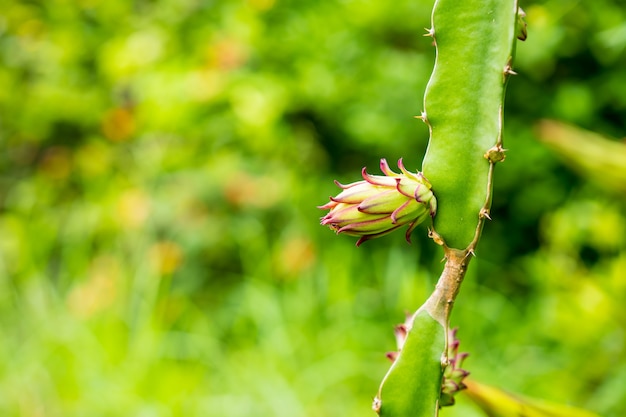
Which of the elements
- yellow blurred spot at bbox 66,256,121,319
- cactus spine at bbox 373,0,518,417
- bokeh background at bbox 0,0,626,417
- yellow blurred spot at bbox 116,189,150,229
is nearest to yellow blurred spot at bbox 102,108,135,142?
bokeh background at bbox 0,0,626,417

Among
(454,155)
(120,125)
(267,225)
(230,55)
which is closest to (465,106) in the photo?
(454,155)

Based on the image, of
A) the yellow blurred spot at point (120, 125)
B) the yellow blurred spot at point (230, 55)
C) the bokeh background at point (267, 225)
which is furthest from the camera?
the yellow blurred spot at point (120, 125)

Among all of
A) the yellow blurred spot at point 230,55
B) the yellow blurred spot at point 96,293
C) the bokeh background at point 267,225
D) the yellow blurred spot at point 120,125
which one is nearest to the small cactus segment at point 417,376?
the bokeh background at point 267,225

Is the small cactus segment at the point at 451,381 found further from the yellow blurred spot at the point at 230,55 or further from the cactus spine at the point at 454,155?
the yellow blurred spot at the point at 230,55

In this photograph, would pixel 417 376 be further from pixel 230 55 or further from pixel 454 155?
pixel 230 55

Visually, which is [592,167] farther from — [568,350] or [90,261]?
[90,261]

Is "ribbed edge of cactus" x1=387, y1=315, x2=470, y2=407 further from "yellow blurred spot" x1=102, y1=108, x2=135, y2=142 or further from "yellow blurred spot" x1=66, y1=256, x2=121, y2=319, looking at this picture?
"yellow blurred spot" x1=102, y1=108, x2=135, y2=142

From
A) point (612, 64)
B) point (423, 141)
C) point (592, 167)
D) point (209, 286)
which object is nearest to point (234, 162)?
point (209, 286)
